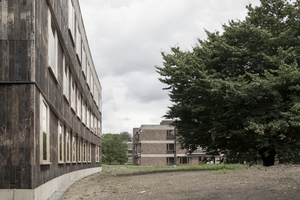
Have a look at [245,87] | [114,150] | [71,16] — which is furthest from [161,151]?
[71,16]

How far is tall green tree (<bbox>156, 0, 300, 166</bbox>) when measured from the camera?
23047mm

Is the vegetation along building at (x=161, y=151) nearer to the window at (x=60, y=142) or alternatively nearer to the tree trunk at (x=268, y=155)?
the tree trunk at (x=268, y=155)

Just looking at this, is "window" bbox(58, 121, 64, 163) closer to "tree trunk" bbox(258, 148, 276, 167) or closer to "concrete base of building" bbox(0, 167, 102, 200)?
"concrete base of building" bbox(0, 167, 102, 200)

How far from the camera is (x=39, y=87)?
1101 cm

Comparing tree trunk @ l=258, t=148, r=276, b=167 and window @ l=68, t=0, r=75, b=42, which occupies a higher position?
window @ l=68, t=0, r=75, b=42

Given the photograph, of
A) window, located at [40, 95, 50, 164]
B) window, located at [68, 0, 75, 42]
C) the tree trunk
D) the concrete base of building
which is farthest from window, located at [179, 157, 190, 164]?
window, located at [40, 95, 50, 164]

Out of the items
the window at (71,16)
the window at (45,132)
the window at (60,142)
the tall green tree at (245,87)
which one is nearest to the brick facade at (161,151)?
the tall green tree at (245,87)

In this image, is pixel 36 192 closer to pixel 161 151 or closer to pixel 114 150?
pixel 161 151

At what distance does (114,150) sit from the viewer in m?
103

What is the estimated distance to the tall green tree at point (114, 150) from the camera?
10235cm

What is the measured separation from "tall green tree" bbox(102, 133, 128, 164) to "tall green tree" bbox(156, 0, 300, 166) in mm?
73907

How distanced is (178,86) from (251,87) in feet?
21.1

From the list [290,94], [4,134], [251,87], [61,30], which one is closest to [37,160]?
[4,134]

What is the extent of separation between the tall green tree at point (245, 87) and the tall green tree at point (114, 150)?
73907 mm
